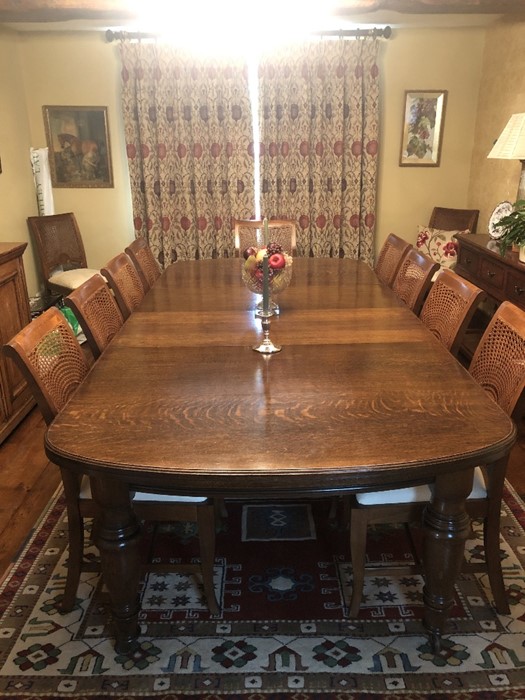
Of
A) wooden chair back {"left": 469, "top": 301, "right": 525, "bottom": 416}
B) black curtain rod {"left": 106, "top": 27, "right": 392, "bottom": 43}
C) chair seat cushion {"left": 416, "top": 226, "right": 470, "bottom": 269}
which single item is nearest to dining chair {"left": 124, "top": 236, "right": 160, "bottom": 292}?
wooden chair back {"left": 469, "top": 301, "right": 525, "bottom": 416}

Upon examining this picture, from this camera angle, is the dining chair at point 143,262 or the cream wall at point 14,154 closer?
the dining chair at point 143,262

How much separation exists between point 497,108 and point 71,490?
4.29m

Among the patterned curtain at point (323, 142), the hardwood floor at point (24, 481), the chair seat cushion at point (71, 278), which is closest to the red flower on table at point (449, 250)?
the patterned curtain at point (323, 142)

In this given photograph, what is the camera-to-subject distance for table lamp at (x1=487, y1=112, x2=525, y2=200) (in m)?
3.22

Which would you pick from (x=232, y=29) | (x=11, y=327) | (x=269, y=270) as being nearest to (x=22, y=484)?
(x=11, y=327)

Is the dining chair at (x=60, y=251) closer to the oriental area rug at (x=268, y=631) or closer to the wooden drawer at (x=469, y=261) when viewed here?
the oriental area rug at (x=268, y=631)

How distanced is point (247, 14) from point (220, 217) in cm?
156

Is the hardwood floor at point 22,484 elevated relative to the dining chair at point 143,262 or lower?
lower

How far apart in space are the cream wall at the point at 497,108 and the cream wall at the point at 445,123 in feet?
0.33

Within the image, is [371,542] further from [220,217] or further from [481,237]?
[220,217]

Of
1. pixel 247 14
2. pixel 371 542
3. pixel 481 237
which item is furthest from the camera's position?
pixel 247 14

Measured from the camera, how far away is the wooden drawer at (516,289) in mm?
2957

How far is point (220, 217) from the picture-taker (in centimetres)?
490

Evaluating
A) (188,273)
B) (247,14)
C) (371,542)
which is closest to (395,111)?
(247,14)
